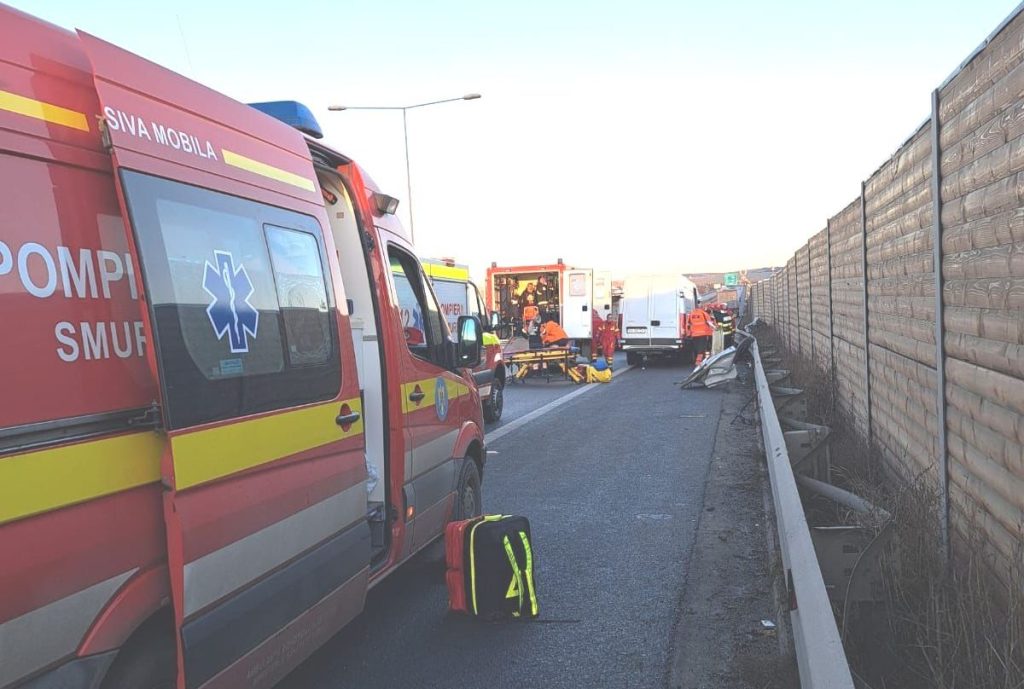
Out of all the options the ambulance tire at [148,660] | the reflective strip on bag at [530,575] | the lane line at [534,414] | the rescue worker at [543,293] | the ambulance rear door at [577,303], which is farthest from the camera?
the rescue worker at [543,293]

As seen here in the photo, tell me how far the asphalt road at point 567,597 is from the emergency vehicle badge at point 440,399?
109cm

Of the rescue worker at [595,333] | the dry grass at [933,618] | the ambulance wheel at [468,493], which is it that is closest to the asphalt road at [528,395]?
the rescue worker at [595,333]

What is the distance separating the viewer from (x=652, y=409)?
1363 cm

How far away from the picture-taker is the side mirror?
5.53m

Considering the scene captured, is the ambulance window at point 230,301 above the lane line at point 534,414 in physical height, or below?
above

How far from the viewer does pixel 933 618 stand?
3475 mm

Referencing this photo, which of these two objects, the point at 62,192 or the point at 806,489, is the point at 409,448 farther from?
the point at 806,489

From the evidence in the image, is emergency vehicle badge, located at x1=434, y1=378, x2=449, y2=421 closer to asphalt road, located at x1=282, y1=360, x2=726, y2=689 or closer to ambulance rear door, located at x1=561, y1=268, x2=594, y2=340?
asphalt road, located at x1=282, y1=360, x2=726, y2=689

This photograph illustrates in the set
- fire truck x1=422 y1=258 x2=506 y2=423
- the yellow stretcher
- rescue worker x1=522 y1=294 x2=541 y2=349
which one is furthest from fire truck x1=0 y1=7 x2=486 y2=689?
rescue worker x1=522 y1=294 x2=541 y2=349

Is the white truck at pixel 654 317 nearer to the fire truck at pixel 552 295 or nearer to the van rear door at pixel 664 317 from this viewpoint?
the van rear door at pixel 664 317

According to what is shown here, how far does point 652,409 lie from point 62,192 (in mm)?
11985

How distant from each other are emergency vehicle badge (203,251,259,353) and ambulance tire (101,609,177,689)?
3.20 ft

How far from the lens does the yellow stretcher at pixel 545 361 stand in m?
18.7

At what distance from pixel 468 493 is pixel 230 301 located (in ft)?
Result: 10.6
